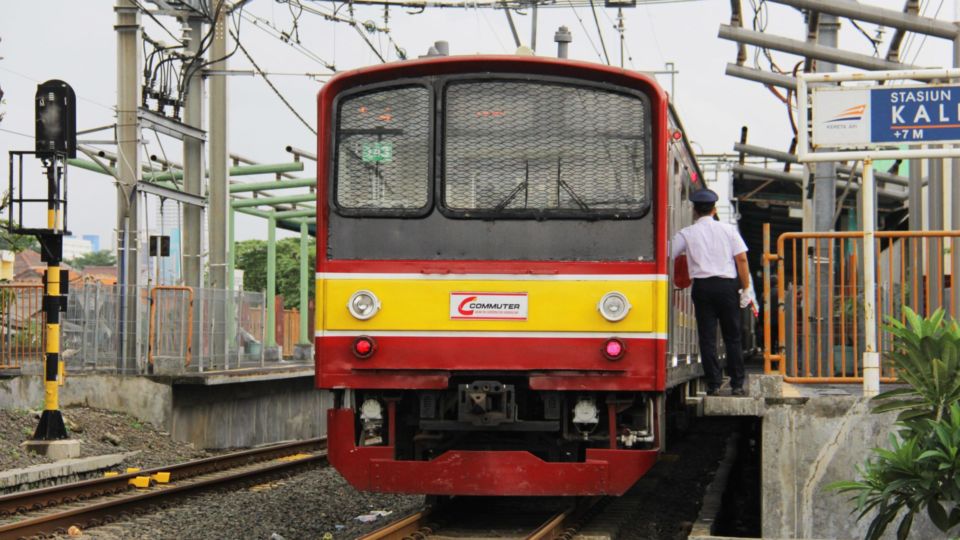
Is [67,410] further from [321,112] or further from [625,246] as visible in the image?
[625,246]

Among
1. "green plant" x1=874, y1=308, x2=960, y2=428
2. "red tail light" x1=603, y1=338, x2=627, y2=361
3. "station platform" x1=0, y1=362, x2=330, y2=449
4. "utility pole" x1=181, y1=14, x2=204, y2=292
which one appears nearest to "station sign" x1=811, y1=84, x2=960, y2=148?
"green plant" x1=874, y1=308, x2=960, y2=428

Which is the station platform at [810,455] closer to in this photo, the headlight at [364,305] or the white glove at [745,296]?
the white glove at [745,296]

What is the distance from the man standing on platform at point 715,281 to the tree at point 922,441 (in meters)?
2.60

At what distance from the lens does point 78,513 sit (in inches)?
414

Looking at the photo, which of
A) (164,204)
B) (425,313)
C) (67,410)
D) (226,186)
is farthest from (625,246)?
(226,186)

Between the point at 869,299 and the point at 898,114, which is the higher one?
the point at 898,114

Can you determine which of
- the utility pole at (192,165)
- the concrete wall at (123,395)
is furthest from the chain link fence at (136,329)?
the utility pole at (192,165)

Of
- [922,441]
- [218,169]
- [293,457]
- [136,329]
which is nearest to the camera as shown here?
[922,441]

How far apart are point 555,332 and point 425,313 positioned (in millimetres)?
877

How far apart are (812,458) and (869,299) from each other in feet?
3.45

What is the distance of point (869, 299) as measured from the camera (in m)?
8.69

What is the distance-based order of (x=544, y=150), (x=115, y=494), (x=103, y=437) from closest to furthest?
(x=544, y=150), (x=115, y=494), (x=103, y=437)

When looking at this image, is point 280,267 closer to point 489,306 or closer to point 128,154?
point 128,154

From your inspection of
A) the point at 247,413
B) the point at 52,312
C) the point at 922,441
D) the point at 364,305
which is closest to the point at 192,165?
the point at 247,413
